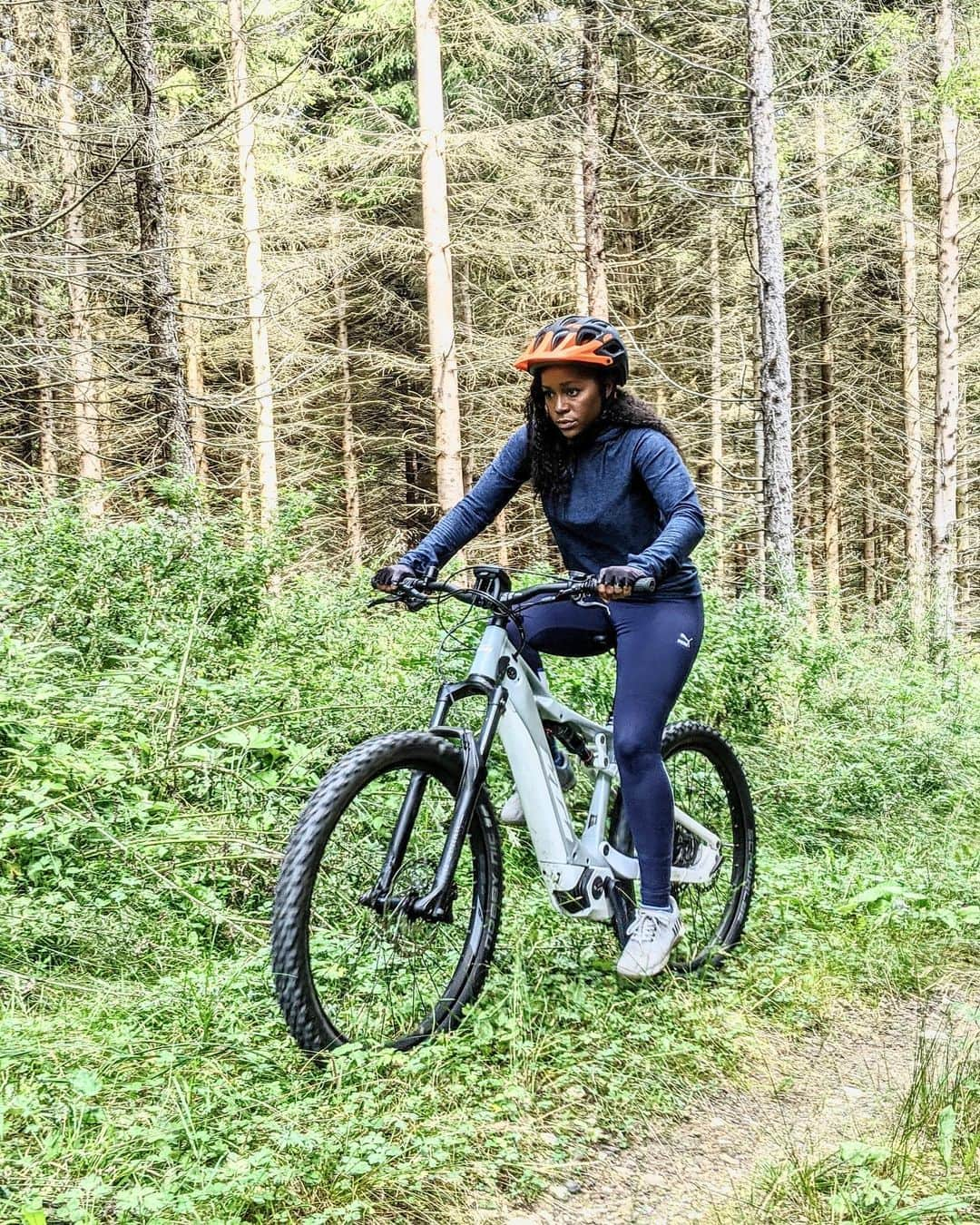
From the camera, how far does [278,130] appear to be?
66.2ft

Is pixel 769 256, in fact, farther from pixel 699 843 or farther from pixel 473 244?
pixel 473 244

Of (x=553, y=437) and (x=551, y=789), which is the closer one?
(x=551, y=789)

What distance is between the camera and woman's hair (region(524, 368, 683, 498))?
3818mm

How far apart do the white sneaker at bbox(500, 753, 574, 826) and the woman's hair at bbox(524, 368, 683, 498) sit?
105 centimetres

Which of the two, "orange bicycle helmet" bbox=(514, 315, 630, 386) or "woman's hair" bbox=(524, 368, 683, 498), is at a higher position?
"orange bicycle helmet" bbox=(514, 315, 630, 386)

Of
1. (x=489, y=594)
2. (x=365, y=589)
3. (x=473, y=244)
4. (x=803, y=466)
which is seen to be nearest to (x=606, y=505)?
(x=489, y=594)

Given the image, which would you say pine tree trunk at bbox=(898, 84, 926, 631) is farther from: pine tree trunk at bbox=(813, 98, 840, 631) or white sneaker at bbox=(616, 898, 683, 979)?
white sneaker at bbox=(616, 898, 683, 979)

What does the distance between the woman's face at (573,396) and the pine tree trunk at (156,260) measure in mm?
8623

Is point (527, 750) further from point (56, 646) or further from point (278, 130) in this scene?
point (278, 130)

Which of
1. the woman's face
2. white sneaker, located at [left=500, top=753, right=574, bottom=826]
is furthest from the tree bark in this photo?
white sneaker, located at [left=500, top=753, right=574, bottom=826]

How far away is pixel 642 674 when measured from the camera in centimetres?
375

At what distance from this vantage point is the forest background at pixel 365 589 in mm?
2938

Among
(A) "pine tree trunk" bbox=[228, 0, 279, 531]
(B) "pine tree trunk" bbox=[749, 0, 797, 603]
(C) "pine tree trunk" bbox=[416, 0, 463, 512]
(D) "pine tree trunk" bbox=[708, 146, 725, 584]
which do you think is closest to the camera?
(B) "pine tree trunk" bbox=[749, 0, 797, 603]

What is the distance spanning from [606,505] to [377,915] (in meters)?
1.67
